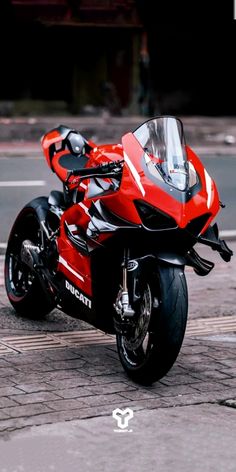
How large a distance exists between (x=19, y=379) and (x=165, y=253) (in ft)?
3.49

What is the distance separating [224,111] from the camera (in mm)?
30516

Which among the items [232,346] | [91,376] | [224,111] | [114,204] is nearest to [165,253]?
[114,204]

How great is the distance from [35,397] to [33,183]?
33.2 ft

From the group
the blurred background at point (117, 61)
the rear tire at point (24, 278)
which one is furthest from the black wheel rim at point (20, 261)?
the blurred background at point (117, 61)

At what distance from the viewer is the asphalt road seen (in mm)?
13199

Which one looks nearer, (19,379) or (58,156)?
(19,379)

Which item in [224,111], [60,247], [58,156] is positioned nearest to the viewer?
[60,247]

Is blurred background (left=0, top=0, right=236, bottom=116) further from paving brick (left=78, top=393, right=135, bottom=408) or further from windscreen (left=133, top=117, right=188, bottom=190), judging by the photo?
paving brick (left=78, top=393, right=135, bottom=408)

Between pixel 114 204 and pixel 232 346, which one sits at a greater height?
pixel 114 204

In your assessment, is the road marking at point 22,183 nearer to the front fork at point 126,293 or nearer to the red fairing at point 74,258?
the red fairing at point 74,258

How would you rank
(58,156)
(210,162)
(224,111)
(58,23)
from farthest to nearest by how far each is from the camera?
(224,111)
(58,23)
(210,162)
(58,156)

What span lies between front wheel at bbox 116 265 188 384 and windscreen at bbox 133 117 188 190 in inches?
19.1

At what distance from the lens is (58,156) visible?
7613mm

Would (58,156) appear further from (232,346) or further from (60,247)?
(232,346)
